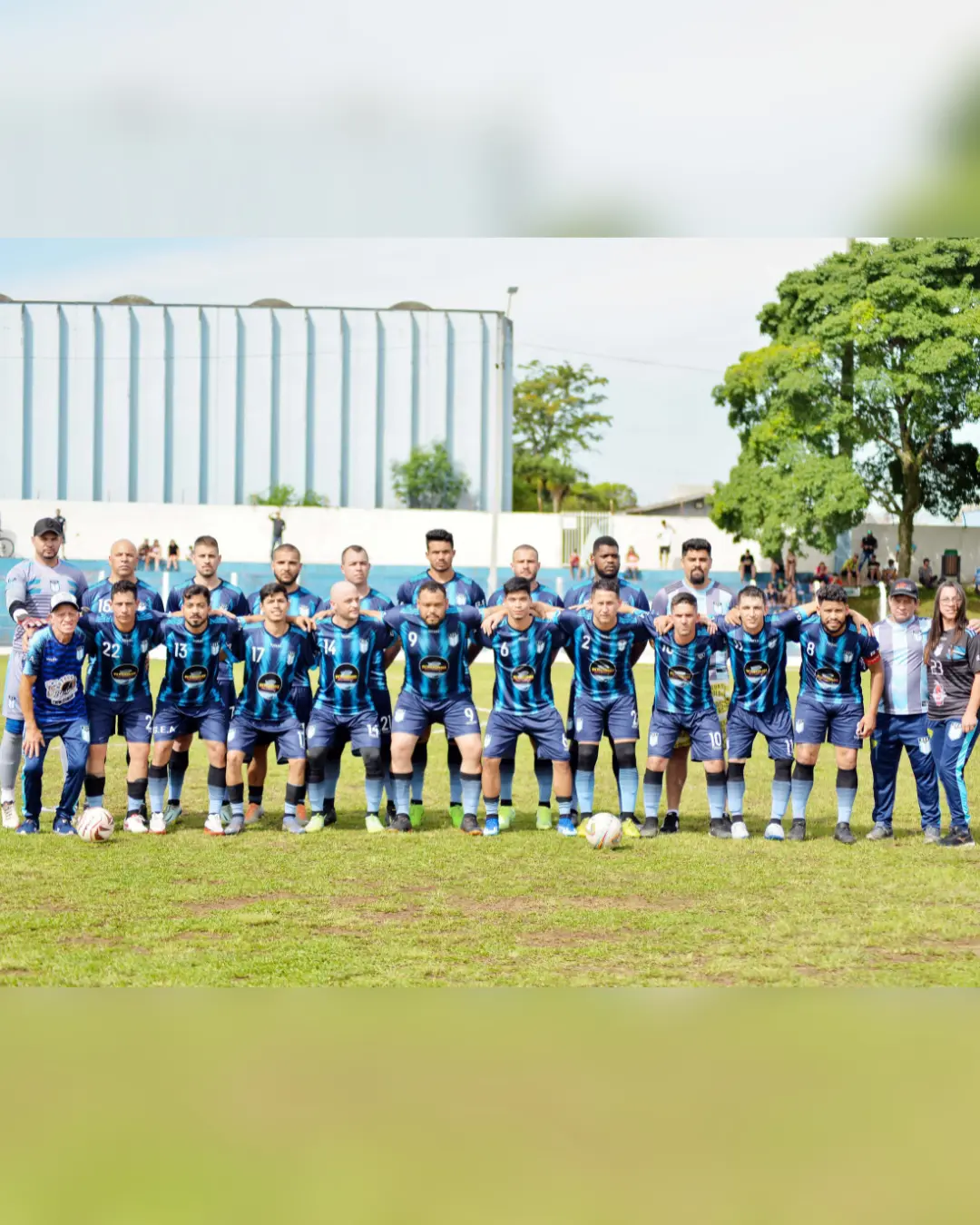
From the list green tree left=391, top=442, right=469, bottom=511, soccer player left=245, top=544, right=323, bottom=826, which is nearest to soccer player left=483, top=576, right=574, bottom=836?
soccer player left=245, top=544, right=323, bottom=826

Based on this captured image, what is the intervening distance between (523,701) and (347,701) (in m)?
1.28

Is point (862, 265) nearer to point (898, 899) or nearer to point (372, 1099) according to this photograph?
point (898, 899)

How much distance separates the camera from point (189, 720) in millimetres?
9547

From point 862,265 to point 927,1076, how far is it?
34770mm

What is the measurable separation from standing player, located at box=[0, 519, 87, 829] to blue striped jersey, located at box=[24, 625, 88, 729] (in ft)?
0.46

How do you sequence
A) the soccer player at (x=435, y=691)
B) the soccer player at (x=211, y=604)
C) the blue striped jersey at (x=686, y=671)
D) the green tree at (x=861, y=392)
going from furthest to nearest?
the green tree at (x=861, y=392)
the soccer player at (x=211, y=604)
the soccer player at (x=435, y=691)
the blue striped jersey at (x=686, y=671)

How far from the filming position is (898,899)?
7574mm

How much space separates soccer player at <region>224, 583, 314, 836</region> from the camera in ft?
31.2

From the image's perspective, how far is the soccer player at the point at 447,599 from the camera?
9.76 meters

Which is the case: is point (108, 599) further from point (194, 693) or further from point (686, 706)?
point (686, 706)

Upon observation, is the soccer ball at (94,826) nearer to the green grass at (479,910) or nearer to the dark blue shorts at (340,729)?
the green grass at (479,910)

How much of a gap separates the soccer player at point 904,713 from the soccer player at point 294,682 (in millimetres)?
4125

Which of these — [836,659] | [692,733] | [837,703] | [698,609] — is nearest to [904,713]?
[837,703]

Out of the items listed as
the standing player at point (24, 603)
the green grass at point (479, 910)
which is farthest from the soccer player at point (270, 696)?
the standing player at point (24, 603)
